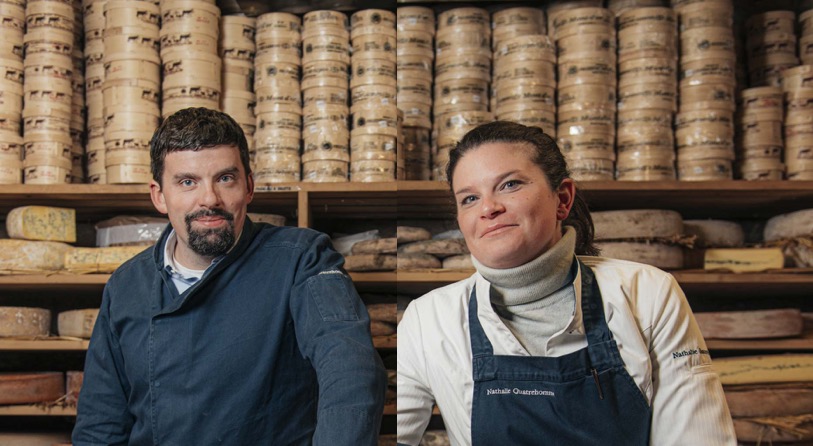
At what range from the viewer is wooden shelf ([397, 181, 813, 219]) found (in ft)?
5.92

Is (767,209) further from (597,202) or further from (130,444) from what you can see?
(130,444)

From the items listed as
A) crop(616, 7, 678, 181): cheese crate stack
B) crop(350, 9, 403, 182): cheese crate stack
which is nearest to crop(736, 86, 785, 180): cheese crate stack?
crop(616, 7, 678, 181): cheese crate stack

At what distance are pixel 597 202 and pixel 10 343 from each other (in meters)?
1.87

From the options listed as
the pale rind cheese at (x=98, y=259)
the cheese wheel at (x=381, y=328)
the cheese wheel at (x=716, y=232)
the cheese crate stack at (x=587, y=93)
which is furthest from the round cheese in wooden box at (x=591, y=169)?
the pale rind cheese at (x=98, y=259)

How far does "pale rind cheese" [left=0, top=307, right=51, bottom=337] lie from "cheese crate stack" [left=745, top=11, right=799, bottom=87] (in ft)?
7.98

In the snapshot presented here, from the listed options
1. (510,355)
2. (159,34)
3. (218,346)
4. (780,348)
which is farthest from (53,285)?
(780,348)

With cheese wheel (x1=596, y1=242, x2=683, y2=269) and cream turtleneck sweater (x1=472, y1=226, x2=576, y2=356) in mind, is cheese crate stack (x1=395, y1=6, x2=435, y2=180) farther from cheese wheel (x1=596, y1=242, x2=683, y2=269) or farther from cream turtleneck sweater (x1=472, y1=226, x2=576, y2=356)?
cream turtleneck sweater (x1=472, y1=226, x2=576, y2=356)

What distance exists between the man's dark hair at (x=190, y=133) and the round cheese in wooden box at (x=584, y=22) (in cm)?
109

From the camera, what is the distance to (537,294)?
3.67 ft

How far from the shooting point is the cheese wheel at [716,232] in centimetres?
199

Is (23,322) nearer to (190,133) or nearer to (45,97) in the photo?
Answer: (45,97)

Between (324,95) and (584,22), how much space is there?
860 millimetres

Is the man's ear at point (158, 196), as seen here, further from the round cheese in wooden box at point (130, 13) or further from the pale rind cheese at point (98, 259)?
the round cheese in wooden box at point (130, 13)


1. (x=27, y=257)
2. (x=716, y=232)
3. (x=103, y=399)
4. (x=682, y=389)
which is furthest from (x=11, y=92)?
(x=716, y=232)
